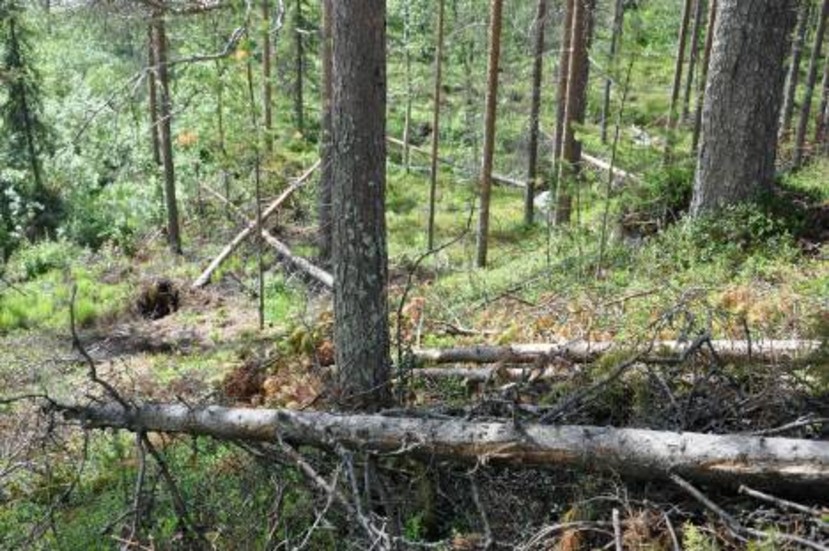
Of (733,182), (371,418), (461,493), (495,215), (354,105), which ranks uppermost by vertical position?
(354,105)

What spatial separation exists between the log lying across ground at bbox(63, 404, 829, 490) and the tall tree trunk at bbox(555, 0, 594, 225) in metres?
9.66

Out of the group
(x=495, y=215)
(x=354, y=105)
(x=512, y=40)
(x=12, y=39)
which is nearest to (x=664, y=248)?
(x=354, y=105)

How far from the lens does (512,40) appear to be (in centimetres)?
3030

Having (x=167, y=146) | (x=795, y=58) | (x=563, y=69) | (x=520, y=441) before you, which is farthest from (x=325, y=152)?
(x=795, y=58)

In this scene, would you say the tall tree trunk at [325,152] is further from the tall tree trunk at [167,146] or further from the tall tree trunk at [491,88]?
the tall tree trunk at [491,88]

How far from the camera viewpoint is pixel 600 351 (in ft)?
19.6

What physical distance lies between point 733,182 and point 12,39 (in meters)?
21.4

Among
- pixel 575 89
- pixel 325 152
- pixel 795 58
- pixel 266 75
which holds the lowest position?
pixel 325 152

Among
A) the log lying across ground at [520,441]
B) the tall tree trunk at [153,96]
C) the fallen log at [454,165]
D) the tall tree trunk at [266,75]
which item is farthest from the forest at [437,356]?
the fallen log at [454,165]

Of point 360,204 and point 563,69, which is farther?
point 563,69

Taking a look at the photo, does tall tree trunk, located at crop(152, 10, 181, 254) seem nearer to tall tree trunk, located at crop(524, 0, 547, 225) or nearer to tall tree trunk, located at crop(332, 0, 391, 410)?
tall tree trunk, located at crop(524, 0, 547, 225)

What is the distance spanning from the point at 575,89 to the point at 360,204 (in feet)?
36.6

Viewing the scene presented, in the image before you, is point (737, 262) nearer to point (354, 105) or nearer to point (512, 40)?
point (354, 105)

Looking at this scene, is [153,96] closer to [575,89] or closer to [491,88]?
[491,88]
